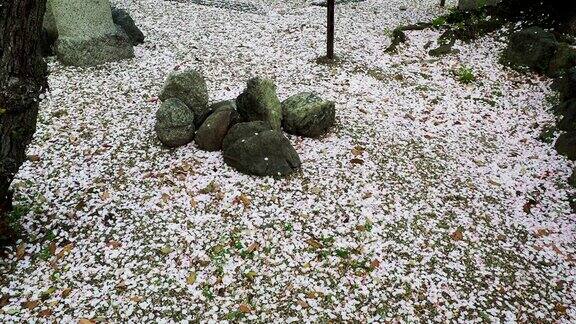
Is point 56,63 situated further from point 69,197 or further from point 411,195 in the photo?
point 411,195

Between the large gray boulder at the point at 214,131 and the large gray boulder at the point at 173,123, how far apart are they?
0.28 meters

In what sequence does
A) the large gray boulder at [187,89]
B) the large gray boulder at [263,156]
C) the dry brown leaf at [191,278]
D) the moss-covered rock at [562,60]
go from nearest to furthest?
the dry brown leaf at [191,278] → the large gray boulder at [263,156] → the large gray boulder at [187,89] → the moss-covered rock at [562,60]

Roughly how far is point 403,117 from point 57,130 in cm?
768

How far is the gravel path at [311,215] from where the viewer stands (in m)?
5.00

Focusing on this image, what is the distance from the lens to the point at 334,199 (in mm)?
6574

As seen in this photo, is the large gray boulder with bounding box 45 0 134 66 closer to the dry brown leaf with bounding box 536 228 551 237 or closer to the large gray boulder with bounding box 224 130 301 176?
the large gray boulder with bounding box 224 130 301 176

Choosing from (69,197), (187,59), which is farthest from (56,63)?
(69,197)

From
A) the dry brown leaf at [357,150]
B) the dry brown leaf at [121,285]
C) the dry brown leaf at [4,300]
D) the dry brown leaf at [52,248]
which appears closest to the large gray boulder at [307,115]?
the dry brown leaf at [357,150]

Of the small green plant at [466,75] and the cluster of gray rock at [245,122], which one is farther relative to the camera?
the small green plant at [466,75]

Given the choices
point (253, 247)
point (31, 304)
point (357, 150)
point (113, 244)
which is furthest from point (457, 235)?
point (31, 304)

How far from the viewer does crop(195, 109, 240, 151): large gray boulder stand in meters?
7.30

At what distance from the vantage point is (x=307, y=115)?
7867mm

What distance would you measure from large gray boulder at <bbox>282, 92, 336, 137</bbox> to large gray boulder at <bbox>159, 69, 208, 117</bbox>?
1.78m

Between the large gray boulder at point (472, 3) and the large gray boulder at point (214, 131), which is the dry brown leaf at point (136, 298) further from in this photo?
the large gray boulder at point (472, 3)
